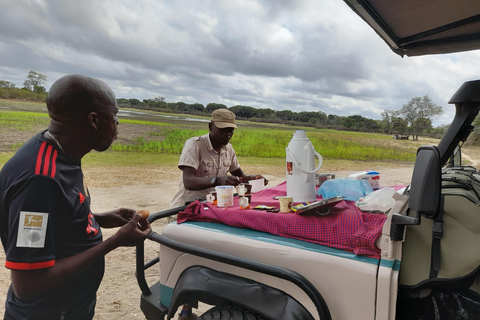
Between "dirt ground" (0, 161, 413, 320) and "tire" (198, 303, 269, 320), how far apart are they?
7.28 ft

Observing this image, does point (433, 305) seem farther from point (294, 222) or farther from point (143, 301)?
point (143, 301)

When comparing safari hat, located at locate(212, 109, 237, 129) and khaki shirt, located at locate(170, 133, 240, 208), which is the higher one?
safari hat, located at locate(212, 109, 237, 129)

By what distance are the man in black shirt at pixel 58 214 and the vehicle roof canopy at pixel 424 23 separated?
1637 millimetres

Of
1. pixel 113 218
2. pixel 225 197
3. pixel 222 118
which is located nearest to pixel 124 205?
pixel 222 118

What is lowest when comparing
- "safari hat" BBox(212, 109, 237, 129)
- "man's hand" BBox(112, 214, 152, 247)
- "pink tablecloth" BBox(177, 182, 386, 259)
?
"man's hand" BBox(112, 214, 152, 247)

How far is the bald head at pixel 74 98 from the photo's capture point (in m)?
1.50

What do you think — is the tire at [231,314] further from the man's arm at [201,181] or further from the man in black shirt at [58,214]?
the man's arm at [201,181]

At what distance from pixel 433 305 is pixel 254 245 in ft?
2.46

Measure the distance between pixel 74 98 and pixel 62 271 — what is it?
777 mm

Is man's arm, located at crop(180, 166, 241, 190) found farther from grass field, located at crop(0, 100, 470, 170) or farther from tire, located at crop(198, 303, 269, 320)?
grass field, located at crop(0, 100, 470, 170)

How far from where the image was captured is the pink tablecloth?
1305 mm

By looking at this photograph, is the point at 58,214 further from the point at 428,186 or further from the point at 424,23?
the point at 424,23

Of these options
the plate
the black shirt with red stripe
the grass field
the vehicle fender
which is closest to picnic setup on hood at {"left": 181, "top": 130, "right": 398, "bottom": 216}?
the plate

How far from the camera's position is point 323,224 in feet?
4.73
